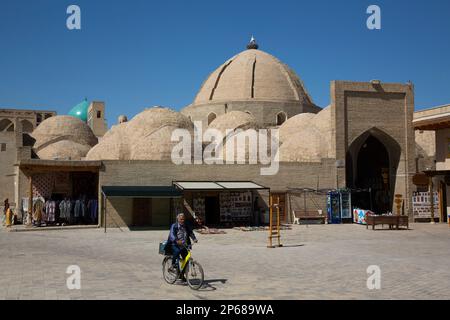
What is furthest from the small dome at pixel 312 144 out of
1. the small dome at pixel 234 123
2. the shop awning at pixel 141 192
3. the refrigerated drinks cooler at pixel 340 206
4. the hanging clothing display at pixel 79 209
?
the hanging clothing display at pixel 79 209

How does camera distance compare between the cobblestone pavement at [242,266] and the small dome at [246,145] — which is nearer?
the cobblestone pavement at [242,266]

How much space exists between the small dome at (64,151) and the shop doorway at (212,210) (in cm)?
1445

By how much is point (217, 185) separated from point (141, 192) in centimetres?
347

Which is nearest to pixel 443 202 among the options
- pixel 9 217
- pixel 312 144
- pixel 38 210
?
pixel 312 144

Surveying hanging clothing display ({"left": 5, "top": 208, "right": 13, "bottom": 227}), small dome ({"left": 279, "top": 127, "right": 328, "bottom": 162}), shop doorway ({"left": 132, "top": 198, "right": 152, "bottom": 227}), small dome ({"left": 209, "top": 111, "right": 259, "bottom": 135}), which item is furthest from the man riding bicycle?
small dome ({"left": 209, "top": 111, "right": 259, "bottom": 135})

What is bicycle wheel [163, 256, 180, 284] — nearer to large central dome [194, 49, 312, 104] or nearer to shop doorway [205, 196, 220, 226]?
shop doorway [205, 196, 220, 226]

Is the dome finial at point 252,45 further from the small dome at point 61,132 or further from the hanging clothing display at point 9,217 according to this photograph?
the hanging clothing display at point 9,217

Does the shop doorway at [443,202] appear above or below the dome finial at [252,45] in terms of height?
below

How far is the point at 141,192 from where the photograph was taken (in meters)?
21.0

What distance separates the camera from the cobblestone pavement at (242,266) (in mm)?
8297

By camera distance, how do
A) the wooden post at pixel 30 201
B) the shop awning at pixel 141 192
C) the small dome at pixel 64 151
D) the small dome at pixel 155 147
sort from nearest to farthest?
1. the shop awning at pixel 141 192
2. the wooden post at pixel 30 201
3. the small dome at pixel 155 147
4. the small dome at pixel 64 151

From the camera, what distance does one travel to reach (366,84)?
26.9m
